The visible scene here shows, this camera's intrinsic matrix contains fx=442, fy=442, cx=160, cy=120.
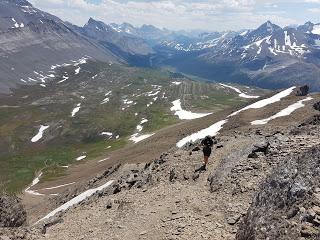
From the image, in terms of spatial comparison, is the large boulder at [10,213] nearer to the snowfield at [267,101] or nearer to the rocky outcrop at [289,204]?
the rocky outcrop at [289,204]

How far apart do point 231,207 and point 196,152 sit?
18.1 m

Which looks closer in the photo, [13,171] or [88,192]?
[88,192]

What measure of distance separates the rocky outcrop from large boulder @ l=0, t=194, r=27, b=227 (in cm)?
2571

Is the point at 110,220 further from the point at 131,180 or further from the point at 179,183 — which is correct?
the point at 131,180

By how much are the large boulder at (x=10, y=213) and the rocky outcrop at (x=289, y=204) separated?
84.3 feet

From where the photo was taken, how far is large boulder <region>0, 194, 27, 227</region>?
40.0m

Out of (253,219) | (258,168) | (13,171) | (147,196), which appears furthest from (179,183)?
(13,171)

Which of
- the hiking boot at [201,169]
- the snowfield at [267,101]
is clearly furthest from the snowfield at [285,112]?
the hiking boot at [201,169]

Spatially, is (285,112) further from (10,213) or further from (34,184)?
(34,184)

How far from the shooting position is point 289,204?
20.0 m

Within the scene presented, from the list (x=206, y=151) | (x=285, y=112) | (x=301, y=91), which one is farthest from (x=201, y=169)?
(x=301, y=91)

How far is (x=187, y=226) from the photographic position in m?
26.5

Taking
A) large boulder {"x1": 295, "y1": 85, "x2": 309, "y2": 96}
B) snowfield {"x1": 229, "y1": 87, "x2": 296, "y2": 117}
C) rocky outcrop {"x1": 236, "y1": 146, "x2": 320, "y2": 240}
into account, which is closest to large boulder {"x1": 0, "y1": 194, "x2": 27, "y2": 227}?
rocky outcrop {"x1": 236, "y1": 146, "x2": 320, "y2": 240}

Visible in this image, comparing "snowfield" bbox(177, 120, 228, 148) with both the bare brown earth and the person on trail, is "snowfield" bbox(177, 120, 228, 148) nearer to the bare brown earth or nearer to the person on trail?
the bare brown earth
